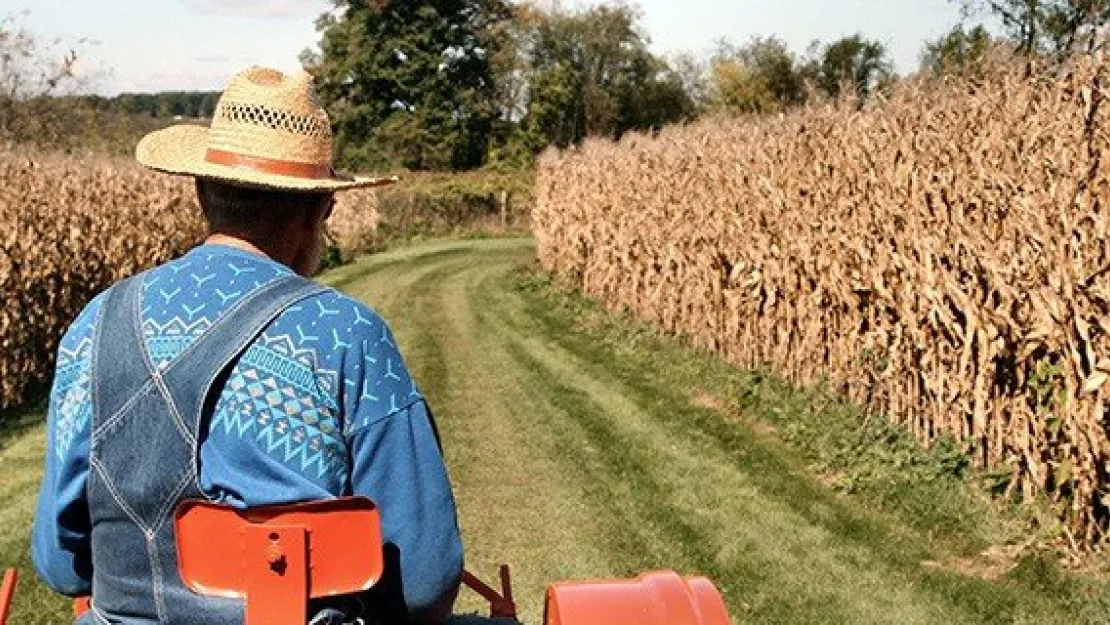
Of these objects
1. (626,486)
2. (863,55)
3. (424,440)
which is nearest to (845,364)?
(626,486)

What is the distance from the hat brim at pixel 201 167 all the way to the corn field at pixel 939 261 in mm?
4400

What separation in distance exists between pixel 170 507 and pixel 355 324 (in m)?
0.44

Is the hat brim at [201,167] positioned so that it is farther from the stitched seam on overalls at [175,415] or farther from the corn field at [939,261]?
the corn field at [939,261]

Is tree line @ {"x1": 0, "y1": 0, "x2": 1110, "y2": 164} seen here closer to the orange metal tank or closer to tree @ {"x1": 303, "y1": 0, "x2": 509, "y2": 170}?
tree @ {"x1": 303, "y1": 0, "x2": 509, "y2": 170}

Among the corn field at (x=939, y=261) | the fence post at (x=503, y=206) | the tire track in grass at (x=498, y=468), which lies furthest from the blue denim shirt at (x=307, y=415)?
the fence post at (x=503, y=206)

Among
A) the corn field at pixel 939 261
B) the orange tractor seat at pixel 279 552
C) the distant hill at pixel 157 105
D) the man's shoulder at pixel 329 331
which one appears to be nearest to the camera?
the orange tractor seat at pixel 279 552

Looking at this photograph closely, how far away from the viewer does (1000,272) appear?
265 inches

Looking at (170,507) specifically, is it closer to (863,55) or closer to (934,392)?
(934,392)

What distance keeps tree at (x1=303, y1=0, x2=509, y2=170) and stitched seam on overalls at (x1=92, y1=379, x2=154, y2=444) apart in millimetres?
54922

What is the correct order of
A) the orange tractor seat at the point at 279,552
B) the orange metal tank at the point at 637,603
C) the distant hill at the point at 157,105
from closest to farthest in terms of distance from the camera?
the orange tractor seat at the point at 279,552 → the orange metal tank at the point at 637,603 → the distant hill at the point at 157,105

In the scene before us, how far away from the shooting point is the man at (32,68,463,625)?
2143 millimetres

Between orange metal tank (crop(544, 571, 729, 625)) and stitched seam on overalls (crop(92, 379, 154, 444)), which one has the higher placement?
stitched seam on overalls (crop(92, 379, 154, 444))

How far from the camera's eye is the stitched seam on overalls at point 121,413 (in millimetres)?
2182

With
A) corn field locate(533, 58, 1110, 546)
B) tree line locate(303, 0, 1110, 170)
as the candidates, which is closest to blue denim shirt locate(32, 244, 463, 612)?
corn field locate(533, 58, 1110, 546)
